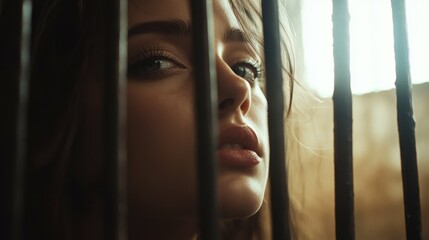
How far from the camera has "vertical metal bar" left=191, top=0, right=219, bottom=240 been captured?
31cm

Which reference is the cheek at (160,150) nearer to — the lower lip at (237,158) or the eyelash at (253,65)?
the lower lip at (237,158)

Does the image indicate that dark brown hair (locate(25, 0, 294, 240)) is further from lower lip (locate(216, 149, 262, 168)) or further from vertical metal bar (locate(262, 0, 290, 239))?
vertical metal bar (locate(262, 0, 290, 239))

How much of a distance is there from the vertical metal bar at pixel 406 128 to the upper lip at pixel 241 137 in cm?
25

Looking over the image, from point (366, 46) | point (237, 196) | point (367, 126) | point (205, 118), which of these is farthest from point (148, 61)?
point (367, 126)

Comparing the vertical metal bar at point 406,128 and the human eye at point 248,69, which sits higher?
the human eye at point 248,69

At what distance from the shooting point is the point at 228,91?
22.1 inches

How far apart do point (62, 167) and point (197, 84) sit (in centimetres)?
44

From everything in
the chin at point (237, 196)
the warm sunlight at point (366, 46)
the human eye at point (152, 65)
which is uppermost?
the warm sunlight at point (366, 46)

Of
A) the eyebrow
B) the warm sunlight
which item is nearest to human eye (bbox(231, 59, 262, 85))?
the eyebrow

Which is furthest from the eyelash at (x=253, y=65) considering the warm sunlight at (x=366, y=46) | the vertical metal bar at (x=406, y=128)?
the warm sunlight at (x=366, y=46)

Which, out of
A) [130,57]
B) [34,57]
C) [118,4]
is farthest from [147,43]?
[118,4]

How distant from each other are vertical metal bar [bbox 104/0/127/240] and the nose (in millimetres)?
250

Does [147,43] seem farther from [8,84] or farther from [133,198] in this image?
[8,84]

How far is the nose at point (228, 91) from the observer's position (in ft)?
1.84
